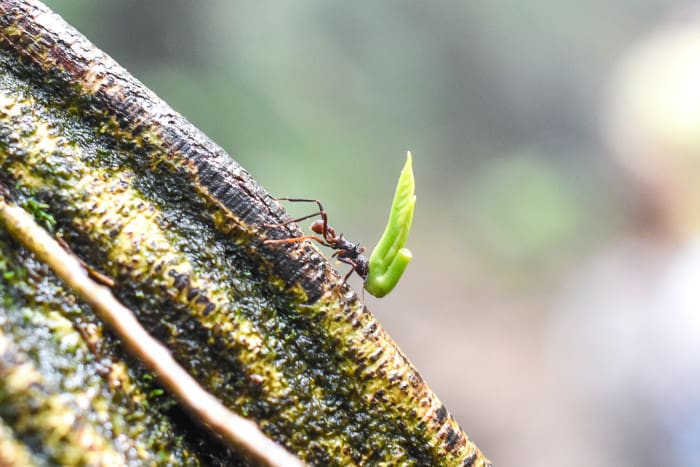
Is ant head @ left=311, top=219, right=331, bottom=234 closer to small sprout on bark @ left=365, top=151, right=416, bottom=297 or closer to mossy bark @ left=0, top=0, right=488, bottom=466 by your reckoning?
small sprout on bark @ left=365, top=151, right=416, bottom=297

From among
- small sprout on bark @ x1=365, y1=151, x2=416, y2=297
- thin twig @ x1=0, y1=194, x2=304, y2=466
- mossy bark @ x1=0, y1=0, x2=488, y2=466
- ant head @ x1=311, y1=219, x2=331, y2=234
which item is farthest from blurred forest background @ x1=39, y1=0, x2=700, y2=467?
thin twig @ x1=0, y1=194, x2=304, y2=466

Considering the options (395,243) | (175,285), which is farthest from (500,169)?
(175,285)

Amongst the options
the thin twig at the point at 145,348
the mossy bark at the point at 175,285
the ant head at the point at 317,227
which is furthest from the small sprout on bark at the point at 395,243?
the thin twig at the point at 145,348

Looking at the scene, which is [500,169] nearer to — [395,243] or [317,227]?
[317,227]

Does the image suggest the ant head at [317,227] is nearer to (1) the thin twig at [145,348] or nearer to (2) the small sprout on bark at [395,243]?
(2) the small sprout on bark at [395,243]

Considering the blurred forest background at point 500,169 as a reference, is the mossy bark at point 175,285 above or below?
below

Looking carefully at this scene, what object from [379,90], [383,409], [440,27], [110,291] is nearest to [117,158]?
[110,291]

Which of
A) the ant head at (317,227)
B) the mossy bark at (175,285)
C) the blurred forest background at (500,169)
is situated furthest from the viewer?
the blurred forest background at (500,169)
